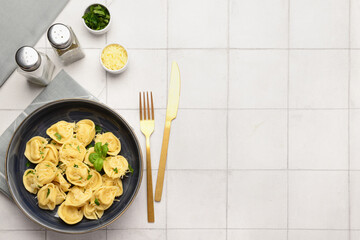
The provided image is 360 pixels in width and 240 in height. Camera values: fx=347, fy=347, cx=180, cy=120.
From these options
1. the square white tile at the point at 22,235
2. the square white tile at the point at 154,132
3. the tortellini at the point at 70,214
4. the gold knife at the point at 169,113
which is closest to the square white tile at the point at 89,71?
the square white tile at the point at 154,132

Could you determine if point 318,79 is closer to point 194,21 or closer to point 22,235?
point 194,21

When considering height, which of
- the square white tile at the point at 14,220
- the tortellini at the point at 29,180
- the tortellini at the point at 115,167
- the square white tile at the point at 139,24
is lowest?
the square white tile at the point at 14,220

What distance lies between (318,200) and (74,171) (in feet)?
2.48

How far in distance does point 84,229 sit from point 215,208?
1.31 ft

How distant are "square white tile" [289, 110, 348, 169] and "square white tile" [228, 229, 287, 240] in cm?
22

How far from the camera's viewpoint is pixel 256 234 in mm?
1099

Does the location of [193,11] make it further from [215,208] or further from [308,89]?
[215,208]

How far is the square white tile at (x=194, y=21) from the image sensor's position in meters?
1.09

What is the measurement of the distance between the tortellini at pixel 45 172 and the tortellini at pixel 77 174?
4 centimetres

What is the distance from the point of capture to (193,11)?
109 cm

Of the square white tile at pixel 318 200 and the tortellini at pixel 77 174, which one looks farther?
the square white tile at pixel 318 200

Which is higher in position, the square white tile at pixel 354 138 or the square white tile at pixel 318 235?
the square white tile at pixel 354 138

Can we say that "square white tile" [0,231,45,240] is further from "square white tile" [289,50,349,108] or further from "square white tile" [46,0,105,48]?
"square white tile" [289,50,349,108]

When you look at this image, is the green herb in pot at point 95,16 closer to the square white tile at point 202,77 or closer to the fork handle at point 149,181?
the square white tile at point 202,77
